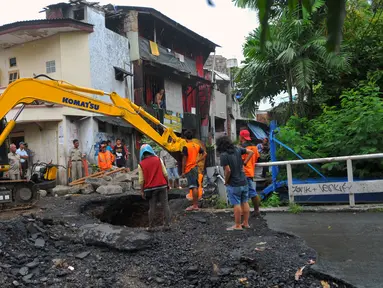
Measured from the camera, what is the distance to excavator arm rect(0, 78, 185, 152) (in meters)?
8.14

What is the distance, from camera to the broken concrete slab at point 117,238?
206 inches

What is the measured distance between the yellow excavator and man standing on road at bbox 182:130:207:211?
463mm

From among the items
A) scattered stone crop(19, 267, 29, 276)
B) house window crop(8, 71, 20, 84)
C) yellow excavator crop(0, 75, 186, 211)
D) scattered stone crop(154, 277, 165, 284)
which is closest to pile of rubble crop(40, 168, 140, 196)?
yellow excavator crop(0, 75, 186, 211)

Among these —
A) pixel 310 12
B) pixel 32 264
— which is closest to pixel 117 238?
pixel 32 264

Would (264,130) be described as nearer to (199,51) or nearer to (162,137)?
(199,51)

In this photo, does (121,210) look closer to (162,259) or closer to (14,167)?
(14,167)

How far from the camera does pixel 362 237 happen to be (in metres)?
5.16

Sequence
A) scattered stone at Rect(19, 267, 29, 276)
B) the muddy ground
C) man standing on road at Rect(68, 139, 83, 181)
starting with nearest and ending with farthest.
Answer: the muddy ground, scattered stone at Rect(19, 267, 29, 276), man standing on road at Rect(68, 139, 83, 181)

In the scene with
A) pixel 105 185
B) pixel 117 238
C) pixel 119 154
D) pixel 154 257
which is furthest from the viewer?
pixel 119 154

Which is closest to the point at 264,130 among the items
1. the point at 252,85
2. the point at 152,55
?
the point at 152,55

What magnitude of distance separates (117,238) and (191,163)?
3282 mm

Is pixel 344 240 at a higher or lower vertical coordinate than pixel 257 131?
lower

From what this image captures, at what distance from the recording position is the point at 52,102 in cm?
823

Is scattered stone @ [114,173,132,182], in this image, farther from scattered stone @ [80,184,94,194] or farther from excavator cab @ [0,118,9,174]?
excavator cab @ [0,118,9,174]
